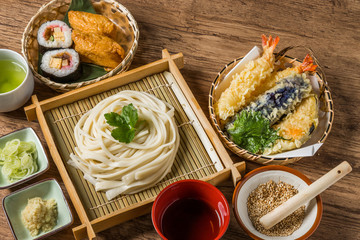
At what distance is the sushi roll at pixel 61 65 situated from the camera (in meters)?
3.07

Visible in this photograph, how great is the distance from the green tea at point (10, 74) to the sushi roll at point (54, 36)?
0.83 feet

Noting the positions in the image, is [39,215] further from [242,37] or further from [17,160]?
[242,37]

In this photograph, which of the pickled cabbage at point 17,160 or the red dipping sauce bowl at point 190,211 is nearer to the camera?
the red dipping sauce bowl at point 190,211

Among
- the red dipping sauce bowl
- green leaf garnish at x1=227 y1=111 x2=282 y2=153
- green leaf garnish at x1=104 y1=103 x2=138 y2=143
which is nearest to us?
the red dipping sauce bowl

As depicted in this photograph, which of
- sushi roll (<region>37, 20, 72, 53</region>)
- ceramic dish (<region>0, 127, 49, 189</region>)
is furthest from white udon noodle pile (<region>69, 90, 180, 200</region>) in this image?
sushi roll (<region>37, 20, 72, 53</region>)

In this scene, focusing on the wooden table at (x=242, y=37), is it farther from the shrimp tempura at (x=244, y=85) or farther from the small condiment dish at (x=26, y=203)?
the small condiment dish at (x=26, y=203)

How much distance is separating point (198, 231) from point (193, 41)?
63.4 inches

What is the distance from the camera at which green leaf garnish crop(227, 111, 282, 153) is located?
2.81m

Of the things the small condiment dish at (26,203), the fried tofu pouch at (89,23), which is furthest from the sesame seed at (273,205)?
the fried tofu pouch at (89,23)

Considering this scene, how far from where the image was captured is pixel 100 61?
316 cm

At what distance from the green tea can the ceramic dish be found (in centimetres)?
38

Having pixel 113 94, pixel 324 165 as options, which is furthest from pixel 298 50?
pixel 113 94

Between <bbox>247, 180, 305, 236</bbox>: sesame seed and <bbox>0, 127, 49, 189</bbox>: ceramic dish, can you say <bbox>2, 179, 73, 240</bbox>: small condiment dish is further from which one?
<bbox>247, 180, 305, 236</bbox>: sesame seed

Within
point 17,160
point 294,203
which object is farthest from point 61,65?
point 294,203
